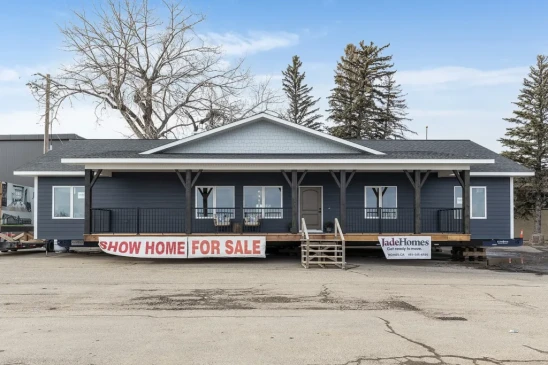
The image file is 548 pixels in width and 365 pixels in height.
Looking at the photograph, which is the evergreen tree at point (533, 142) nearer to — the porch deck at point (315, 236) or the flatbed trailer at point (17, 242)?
the porch deck at point (315, 236)

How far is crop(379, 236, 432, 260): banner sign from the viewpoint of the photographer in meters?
17.7

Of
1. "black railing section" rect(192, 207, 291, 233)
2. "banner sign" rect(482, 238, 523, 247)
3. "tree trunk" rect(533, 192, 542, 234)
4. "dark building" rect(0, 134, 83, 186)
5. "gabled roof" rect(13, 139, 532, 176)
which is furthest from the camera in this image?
"dark building" rect(0, 134, 83, 186)

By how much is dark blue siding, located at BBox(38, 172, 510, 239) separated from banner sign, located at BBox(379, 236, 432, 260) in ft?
7.80

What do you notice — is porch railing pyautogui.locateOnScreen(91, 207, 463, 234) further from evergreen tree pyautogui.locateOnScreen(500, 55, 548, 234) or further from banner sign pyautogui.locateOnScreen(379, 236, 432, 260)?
evergreen tree pyautogui.locateOnScreen(500, 55, 548, 234)

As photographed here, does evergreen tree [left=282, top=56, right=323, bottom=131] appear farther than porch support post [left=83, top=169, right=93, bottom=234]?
Yes

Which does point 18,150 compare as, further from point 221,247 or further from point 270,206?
point 221,247

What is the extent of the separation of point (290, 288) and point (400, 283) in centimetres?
297

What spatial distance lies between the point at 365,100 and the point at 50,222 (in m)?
32.5

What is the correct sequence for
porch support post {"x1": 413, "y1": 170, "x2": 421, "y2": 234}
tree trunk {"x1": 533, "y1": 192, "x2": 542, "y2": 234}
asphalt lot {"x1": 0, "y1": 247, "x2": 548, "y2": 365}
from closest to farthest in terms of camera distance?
A: asphalt lot {"x1": 0, "y1": 247, "x2": 548, "y2": 365}, porch support post {"x1": 413, "y1": 170, "x2": 421, "y2": 234}, tree trunk {"x1": 533, "y1": 192, "x2": 542, "y2": 234}

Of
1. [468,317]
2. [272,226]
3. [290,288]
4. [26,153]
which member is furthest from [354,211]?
[26,153]

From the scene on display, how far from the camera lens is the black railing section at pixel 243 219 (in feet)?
65.3

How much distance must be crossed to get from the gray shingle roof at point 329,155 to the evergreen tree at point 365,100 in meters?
22.9

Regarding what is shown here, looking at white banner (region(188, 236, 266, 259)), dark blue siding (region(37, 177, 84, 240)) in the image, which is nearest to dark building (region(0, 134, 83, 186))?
dark blue siding (region(37, 177, 84, 240))

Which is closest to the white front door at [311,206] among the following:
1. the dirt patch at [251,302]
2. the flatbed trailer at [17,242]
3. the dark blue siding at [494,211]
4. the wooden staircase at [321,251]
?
the wooden staircase at [321,251]
